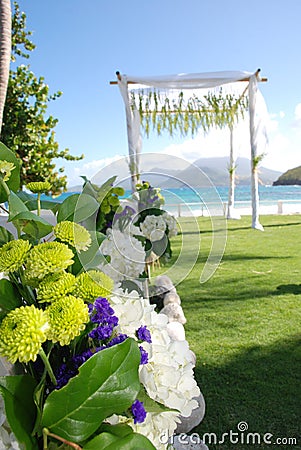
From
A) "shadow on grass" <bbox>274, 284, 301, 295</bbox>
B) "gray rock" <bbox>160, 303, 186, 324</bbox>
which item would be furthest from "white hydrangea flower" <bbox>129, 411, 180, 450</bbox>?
"shadow on grass" <bbox>274, 284, 301, 295</bbox>

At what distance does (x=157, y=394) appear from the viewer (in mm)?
535

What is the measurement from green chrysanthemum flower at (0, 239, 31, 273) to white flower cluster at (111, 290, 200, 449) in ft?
0.58

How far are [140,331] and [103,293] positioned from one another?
0.11m

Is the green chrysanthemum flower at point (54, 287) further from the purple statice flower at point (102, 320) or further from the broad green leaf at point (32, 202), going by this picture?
the broad green leaf at point (32, 202)

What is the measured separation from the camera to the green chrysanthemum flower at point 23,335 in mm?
356

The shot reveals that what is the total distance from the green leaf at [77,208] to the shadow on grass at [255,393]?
131cm

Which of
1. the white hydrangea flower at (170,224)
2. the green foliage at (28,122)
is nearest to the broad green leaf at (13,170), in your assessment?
the white hydrangea flower at (170,224)

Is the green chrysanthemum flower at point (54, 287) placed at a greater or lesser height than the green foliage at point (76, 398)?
greater

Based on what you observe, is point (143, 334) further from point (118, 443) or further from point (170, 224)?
point (170, 224)

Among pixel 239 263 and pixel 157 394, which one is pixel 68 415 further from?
pixel 239 263

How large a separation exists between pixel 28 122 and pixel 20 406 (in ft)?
18.6

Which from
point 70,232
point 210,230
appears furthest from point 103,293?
point 210,230

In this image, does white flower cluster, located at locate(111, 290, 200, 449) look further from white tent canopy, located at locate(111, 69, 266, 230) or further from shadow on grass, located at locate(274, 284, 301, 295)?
white tent canopy, located at locate(111, 69, 266, 230)

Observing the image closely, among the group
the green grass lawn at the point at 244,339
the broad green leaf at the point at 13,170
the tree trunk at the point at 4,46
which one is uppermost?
the tree trunk at the point at 4,46
